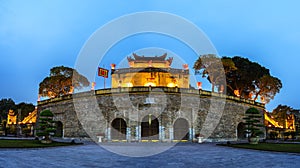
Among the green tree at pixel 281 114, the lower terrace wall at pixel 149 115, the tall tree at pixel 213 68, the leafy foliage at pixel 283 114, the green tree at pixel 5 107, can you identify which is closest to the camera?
the lower terrace wall at pixel 149 115

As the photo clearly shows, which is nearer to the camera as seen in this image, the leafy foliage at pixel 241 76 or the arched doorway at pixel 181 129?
the arched doorway at pixel 181 129

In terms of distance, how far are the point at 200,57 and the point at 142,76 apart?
8.41 meters

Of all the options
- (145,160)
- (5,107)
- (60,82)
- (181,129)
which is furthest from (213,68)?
(5,107)

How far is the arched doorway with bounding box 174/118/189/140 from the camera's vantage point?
81.6 feet

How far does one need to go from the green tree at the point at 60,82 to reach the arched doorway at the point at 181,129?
21640 millimetres

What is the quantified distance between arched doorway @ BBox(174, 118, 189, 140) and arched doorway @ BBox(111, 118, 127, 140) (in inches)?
189

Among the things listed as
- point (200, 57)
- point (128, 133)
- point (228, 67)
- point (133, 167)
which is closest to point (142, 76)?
point (200, 57)

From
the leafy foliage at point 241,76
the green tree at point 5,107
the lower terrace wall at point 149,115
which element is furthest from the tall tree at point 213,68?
the green tree at point 5,107

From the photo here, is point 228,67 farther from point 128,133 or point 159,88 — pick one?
point 128,133

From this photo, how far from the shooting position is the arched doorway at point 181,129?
81.6 feet

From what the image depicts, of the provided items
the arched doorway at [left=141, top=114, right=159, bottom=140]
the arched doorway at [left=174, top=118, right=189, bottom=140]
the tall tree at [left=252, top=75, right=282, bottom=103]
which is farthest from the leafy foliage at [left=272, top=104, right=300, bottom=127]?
the arched doorway at [left=141, top=114, right=159, bottom=140]

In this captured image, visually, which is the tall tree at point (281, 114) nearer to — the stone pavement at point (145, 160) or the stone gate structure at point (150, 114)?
the stone gate structure at point (150, 114)

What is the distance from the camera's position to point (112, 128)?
2519 centimetres

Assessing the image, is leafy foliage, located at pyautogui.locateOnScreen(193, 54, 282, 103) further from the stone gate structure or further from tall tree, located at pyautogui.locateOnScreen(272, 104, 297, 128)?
tall tree, located at pyautogui.locateOnScreen(272, 104, 297, 128)
